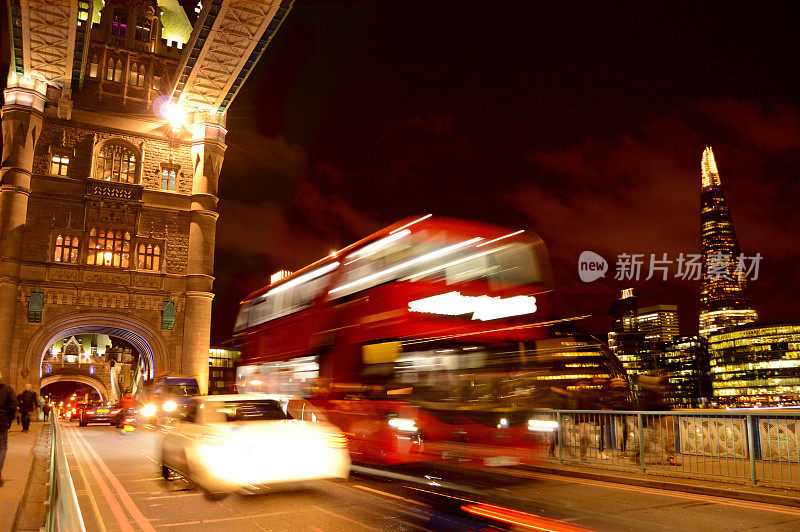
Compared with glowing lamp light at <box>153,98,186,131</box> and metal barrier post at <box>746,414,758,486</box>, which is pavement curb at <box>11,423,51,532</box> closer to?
metal barrier post at <box>746,414,758,486</box>

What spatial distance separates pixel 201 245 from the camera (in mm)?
37500

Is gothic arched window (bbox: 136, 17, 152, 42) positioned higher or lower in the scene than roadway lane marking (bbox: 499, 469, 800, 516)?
higher

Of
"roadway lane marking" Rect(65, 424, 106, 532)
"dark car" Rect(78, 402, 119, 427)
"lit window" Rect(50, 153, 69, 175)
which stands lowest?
"dark car" Rect(78, 402, 119, 427)

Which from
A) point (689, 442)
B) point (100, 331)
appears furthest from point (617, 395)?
point (100, 331)

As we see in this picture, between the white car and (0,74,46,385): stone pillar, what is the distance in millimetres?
28526

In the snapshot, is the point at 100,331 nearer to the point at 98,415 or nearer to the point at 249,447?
the point at 98,415

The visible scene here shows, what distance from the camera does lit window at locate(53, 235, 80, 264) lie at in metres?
34.7

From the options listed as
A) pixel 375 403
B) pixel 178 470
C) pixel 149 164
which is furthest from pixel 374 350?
pixel 149 164

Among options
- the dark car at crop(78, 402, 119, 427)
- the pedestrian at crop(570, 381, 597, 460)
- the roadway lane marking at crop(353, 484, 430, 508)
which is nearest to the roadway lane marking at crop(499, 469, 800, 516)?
the pedestrian at crop(570, 381, 597, 460)

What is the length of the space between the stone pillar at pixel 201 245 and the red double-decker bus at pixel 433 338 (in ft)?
88.7

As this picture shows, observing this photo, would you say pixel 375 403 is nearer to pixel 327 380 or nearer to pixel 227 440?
pixel 327 380

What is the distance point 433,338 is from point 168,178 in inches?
1276

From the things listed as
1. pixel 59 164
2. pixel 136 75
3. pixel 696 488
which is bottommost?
pixel 696 488

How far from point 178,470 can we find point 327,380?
126 inches
